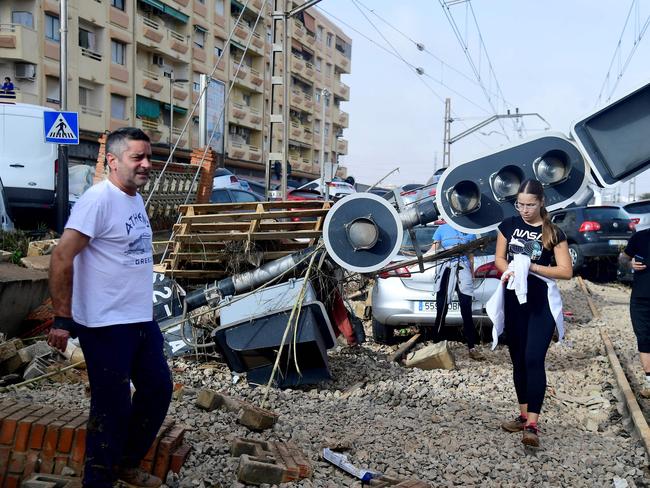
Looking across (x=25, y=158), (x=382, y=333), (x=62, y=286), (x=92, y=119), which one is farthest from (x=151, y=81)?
(x=62, y=286)

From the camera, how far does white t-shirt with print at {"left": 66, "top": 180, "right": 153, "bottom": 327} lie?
3443 mm

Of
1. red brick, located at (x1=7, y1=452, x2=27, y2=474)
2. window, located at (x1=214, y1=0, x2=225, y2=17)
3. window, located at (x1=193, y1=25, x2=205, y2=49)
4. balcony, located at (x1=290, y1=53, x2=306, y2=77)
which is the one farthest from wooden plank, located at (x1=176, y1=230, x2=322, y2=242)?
balcony, located at (x1=290, y1=53, x2=306, y2=77)

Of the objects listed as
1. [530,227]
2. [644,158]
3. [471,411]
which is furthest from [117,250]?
[644,158]

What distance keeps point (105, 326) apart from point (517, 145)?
393 centimetres

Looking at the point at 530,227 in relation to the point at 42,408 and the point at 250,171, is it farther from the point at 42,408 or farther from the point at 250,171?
the point at 250,171

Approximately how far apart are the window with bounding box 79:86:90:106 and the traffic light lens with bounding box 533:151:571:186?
3469 centimetres

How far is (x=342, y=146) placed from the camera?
85.4 meters

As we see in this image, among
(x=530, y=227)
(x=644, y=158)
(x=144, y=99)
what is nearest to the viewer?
(x=530, y=227)

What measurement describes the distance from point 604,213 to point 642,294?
12.1 metres

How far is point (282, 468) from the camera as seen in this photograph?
13.2 feet

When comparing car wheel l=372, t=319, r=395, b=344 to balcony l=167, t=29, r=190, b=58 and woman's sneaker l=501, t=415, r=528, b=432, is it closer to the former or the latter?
woman's sneaker l=501, t=415, r=528, b=432

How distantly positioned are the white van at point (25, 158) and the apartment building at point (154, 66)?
16.2 feet

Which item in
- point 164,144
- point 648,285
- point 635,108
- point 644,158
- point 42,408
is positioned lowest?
point 42,408

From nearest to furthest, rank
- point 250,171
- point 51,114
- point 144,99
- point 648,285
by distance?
point 648,285 → point 51,114 → point 144,99 → point 250,171
